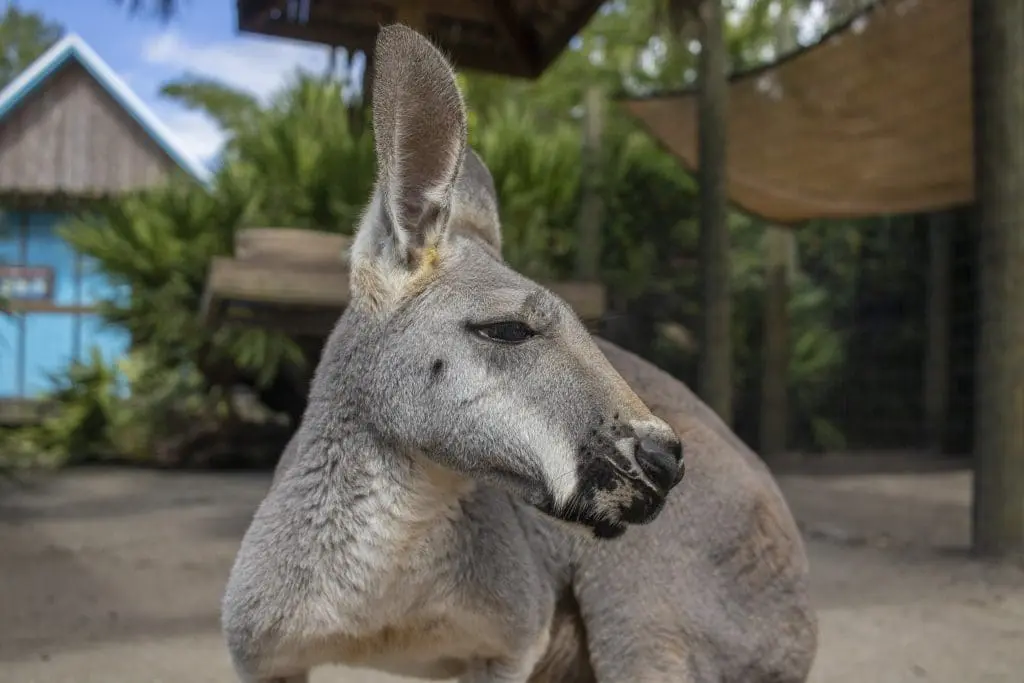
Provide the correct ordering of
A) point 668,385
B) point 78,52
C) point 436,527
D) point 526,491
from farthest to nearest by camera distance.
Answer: point 78,52
point 668,385
point 436,527
point 526,491

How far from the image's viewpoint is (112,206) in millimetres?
11266

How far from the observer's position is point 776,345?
1075cm

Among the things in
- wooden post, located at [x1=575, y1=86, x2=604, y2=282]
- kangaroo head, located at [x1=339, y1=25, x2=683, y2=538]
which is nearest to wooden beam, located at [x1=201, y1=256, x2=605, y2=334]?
wooden post, located at [x1=575, y1=86, x2=604, y2=282]

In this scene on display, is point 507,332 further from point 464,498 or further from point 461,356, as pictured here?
point 464,498

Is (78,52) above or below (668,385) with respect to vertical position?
above

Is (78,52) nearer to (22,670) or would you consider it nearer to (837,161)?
(837,161)

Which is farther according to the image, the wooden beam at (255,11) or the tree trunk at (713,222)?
the tree trunk at (713,222)

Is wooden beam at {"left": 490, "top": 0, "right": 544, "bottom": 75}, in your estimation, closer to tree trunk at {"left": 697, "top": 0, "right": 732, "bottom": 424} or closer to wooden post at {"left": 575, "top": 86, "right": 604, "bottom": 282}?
tree trunk at {"left": 697, "top": 0, "right": 732, "bottom": 424}

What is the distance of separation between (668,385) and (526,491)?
42.0 inches

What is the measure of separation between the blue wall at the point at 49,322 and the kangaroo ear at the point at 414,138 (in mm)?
12072

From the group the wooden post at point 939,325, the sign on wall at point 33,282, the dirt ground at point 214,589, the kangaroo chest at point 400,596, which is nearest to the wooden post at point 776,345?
the wooden post at point 939,325

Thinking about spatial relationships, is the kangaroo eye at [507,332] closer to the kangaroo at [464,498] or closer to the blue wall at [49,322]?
the kangaroo at [464,498]

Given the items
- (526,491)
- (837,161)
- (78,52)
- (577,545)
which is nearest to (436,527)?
(526,491)

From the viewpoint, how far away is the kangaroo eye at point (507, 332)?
1.95 m
